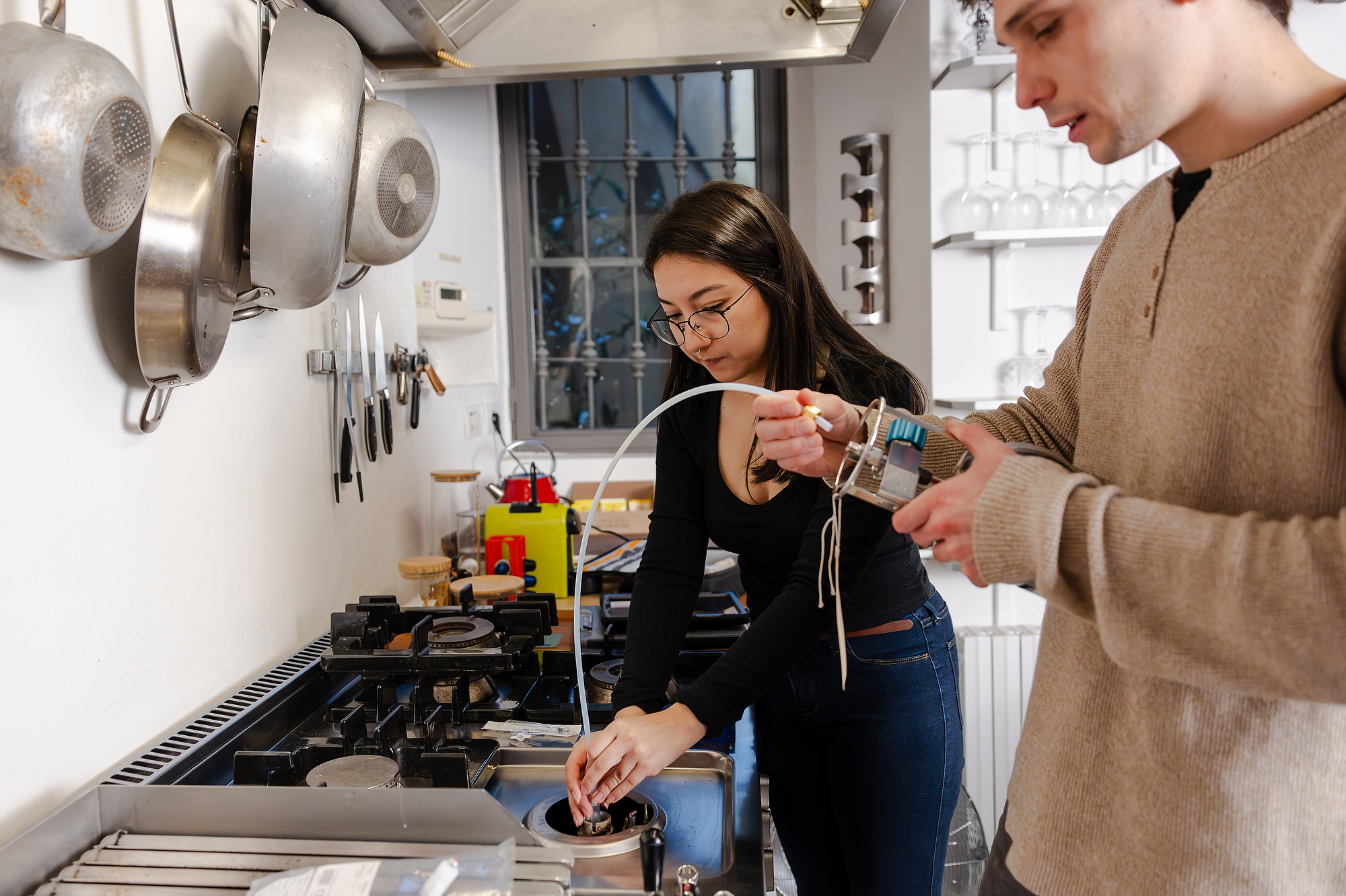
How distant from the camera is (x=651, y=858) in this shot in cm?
87

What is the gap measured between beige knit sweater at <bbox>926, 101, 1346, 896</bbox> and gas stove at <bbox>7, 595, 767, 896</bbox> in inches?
15.0

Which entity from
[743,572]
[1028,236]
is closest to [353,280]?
[743,572]

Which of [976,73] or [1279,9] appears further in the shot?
[976,73]

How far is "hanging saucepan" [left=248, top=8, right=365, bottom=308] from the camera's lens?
1173mm

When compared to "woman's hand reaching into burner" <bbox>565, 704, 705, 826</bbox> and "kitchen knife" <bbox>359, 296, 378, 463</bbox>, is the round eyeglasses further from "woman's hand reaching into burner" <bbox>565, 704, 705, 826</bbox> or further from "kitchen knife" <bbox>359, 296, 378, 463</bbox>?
"kitchen knife" <bbox>359, 296, 378, 463</bbox>

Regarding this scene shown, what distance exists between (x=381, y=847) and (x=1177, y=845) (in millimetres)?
731

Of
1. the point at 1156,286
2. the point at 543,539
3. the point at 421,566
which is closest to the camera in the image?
the point at 1156,286

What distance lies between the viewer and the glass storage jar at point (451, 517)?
7.86 ft

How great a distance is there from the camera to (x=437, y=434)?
102 inches

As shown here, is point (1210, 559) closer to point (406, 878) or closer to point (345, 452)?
point (406, 878)

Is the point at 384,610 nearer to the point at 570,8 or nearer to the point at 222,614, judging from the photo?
the point at 222,614

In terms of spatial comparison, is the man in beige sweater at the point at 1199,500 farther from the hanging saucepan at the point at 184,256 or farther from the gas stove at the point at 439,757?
the hanging saucepan at the point at 184,256

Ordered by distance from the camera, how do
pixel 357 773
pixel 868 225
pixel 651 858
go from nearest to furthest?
1. pixel 651 858
2. pixel 357 773
3. pixel 868 225

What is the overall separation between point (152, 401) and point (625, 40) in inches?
50.2
